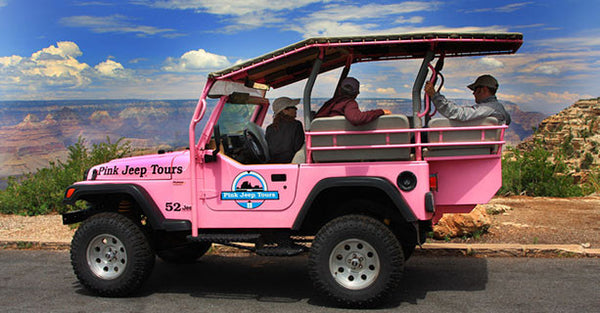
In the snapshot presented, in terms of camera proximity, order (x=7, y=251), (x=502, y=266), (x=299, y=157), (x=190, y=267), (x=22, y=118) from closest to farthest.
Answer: (x=299, y=157) < (x=502, y=266) < (x=190, y=267) < (x=7, y=251) < (x=22, y=118)

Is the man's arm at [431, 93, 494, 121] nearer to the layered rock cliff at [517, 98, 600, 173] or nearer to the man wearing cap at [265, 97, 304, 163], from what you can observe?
the man wearing cap at [265, 97, 304, 163]

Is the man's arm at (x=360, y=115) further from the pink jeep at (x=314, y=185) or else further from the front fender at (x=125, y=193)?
the front fender at (x=125, y=193)

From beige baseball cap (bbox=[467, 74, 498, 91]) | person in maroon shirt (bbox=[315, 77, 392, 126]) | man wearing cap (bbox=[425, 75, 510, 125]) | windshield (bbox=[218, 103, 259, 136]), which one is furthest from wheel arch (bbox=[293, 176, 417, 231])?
beige baseball cap (bbox=[467, 74, 498, 91])

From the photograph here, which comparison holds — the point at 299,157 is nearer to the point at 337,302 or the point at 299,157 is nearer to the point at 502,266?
the point at 337,302

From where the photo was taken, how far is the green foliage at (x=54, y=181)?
1060 centimetres

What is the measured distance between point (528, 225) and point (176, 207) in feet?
16.8

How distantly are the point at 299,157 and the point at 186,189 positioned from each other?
116 centimetres

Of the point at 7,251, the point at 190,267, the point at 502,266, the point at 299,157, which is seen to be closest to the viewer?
the point at 299,157

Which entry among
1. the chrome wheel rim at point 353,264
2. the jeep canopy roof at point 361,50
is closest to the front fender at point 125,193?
the jeep canopy roof at point 361,50

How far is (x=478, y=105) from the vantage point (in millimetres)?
5520

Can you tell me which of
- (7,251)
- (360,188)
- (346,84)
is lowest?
(7,251)

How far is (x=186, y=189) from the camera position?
5.70 m

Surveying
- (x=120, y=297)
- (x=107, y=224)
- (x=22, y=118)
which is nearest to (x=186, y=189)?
(x=107, y=224)

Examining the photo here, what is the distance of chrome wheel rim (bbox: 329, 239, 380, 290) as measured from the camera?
5.18 m
